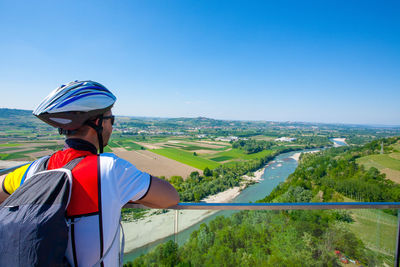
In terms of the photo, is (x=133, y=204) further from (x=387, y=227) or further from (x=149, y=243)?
(x=387, y=227)

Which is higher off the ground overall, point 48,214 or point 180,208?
point 48,214

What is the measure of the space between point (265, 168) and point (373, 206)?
145 feet

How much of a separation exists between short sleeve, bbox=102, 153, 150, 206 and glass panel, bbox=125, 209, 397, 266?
764 mm

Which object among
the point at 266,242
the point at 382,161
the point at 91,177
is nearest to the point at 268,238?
the point at 266,242

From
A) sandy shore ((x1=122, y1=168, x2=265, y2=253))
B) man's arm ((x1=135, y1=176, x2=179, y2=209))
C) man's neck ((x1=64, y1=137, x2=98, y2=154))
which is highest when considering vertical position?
man's neck ((x1=64, y1=137, x2=98, y2=154))

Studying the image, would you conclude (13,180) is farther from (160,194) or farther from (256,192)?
(256,192)

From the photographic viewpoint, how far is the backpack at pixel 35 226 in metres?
0.56

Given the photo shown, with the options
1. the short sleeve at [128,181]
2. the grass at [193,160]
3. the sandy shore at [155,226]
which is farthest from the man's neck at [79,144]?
the grass at [193,160]

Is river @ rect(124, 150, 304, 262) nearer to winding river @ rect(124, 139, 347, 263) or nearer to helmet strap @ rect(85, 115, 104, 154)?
winding river @ rect(124, 139, 347, 263)

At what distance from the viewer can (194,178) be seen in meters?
32.6

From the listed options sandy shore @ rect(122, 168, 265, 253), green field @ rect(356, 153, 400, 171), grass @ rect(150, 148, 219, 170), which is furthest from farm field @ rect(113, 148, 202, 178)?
green field @ rect(356, 153, 400, 171)

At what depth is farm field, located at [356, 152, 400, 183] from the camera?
109ft

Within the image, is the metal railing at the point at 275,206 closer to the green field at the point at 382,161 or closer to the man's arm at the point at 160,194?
Answer: the man's arm at the point at 160,194

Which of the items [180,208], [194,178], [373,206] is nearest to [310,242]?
[373,206]
